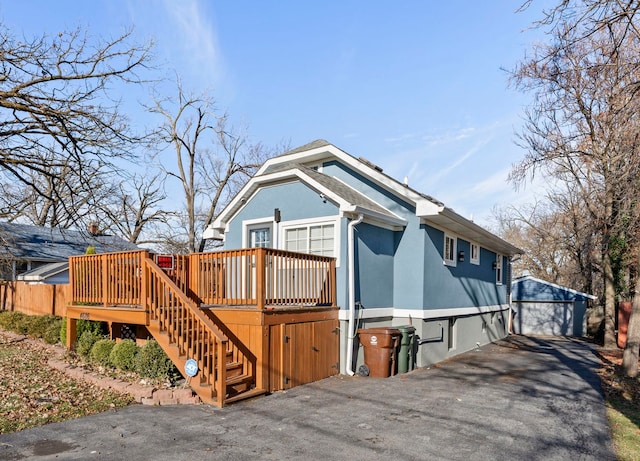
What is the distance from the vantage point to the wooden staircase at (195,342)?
6.72 m

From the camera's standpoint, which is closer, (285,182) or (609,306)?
(285,182)

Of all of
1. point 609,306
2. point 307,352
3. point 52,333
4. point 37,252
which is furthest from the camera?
point 37,252

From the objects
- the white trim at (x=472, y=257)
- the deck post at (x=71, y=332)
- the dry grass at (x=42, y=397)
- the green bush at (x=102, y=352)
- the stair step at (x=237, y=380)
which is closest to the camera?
the dry grass at (x=42, y=397)

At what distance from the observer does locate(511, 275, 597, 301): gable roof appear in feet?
65.2

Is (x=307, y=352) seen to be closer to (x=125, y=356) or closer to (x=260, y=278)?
(x=260, y=278)

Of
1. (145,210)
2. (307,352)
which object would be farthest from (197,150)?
(307,352)

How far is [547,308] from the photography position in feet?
66.9

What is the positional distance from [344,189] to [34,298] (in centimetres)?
1235

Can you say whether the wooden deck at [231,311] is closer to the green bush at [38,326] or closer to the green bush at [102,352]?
the green bush at [102,352]

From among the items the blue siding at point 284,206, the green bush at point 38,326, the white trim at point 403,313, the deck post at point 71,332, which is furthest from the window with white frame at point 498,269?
the green bush at point 38,326

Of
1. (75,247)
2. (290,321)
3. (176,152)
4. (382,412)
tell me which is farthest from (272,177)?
(75,247)

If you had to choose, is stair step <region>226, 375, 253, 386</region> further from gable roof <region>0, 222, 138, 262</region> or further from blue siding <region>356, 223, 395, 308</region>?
gable roof <region>0, 222, 138, 262</region>

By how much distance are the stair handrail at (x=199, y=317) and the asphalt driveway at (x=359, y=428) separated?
36 centimetres

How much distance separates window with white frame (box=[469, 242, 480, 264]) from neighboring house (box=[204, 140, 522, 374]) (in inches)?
69.5
